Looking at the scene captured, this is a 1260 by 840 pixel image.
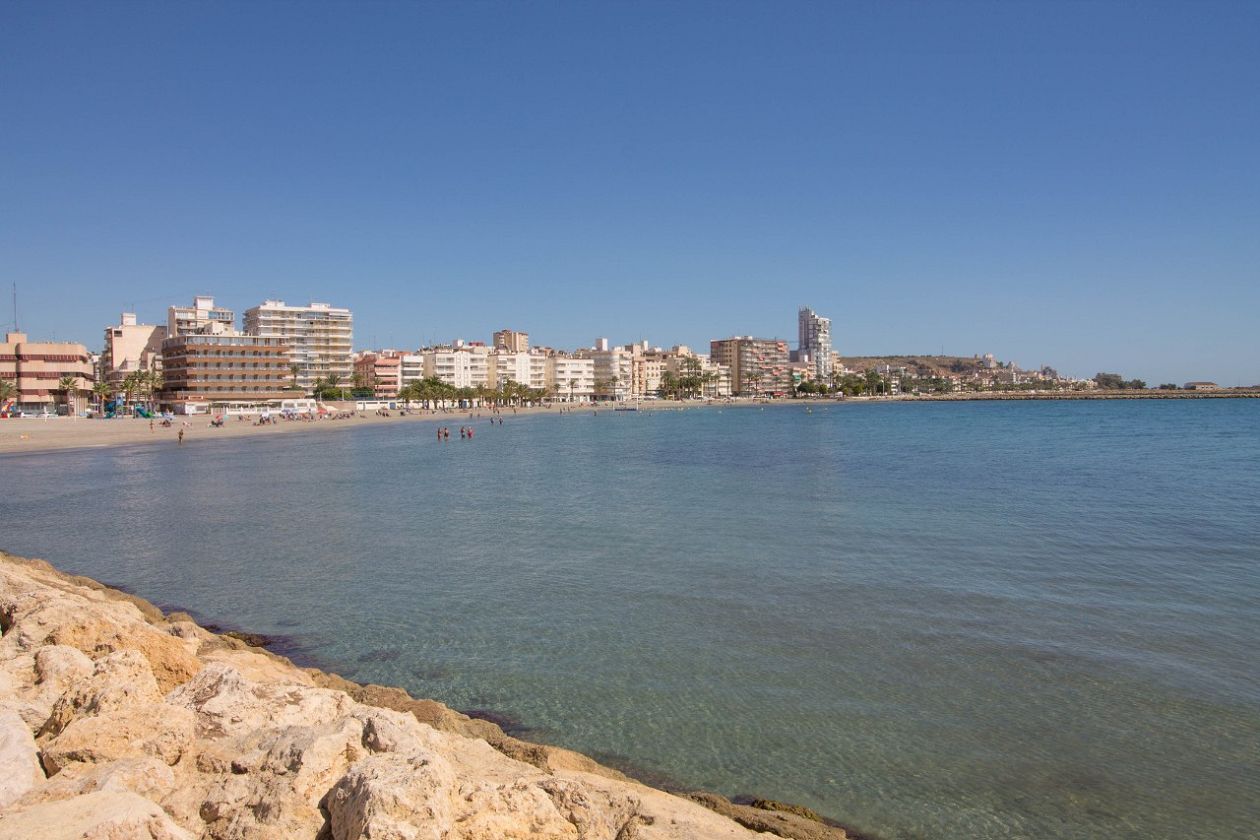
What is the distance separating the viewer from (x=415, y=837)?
4090 millimetres

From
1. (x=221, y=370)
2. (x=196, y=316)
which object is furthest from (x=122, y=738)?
(x=196, y=316)

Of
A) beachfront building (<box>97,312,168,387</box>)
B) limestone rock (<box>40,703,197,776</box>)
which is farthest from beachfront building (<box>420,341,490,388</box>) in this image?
limestone rock (<box>40,703,197,776</box>)

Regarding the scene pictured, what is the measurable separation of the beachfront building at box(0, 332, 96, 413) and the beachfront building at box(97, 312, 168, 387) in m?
23.0

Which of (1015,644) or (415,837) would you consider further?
(1015,644)

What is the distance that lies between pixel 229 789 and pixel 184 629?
561 centimetres

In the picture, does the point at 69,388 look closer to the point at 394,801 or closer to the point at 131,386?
the point at 131,386

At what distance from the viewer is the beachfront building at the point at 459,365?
6161 inches

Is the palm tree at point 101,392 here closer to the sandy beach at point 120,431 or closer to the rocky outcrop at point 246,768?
the sandy beach at point 120,431

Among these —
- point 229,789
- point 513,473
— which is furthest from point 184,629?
point 513,473

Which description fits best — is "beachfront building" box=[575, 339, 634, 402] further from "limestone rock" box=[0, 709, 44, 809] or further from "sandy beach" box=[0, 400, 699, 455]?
"limestone rock" box=[0, 709, 44, 809]

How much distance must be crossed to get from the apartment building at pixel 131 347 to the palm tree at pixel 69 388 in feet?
79.8

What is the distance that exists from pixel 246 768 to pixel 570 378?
179 metres

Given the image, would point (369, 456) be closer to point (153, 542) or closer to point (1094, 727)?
point (153, 542)

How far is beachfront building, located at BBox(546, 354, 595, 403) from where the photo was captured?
17900 cm
